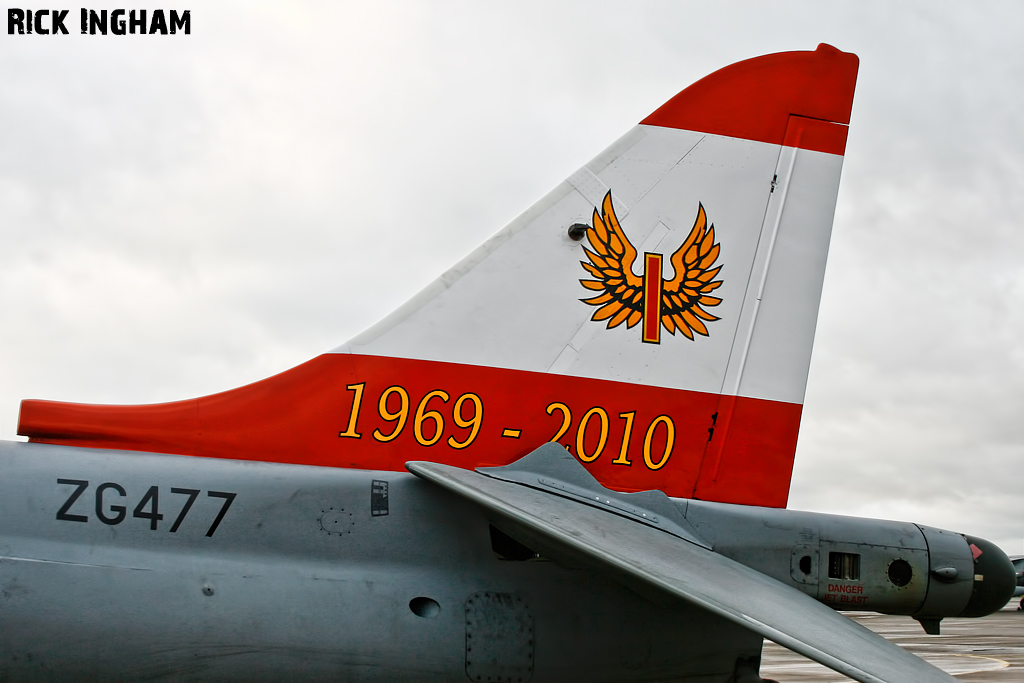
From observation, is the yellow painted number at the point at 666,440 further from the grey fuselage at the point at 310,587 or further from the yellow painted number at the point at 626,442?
the grey fuselage at the point at 310,587

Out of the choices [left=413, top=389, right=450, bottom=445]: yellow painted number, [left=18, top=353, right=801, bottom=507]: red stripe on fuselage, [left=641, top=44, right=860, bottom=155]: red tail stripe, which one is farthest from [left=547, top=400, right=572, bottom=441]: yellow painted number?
[left=641, top=44, right=860, bottom=155]: red tail stripe

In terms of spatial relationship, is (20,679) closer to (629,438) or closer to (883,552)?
(629,438)

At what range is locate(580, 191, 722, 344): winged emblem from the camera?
4016 mm

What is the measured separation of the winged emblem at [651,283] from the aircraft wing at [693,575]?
105 cm

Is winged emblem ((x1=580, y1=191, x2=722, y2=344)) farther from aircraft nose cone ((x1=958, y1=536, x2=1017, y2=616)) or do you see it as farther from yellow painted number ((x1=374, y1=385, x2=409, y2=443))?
aircraft nose cone ((x1=958, y1=536, x2=1017, y2=616))

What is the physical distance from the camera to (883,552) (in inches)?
144

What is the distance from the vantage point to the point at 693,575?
2.83m

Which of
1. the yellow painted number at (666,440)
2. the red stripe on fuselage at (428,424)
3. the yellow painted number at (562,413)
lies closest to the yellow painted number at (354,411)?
the red stripe on fuselage at (428,424)

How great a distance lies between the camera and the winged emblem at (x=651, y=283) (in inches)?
158

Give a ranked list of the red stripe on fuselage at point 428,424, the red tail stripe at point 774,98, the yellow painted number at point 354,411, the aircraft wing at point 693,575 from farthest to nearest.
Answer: the red tail stripe at point 774,98 → the yellow painted number at point 354,411 → the red stripe on fuselage at point 428,424 → the aircraft wing at point 693,575

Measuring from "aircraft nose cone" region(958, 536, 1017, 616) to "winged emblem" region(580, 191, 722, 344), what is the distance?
65.0 inches

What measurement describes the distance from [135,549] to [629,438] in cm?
221

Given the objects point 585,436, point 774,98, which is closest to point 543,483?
point 585,436

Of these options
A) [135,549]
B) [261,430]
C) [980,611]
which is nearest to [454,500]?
[261,430]
